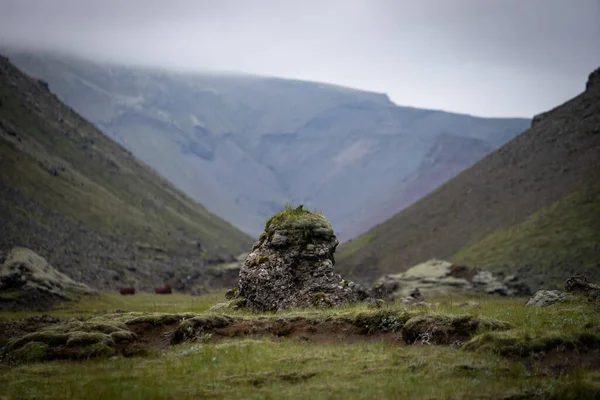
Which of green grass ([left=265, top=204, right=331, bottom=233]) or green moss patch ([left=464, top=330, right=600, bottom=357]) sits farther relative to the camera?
green grass ([left=265, top=204, right=331, bottom=233])

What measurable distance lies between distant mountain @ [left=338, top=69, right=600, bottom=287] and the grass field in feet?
221

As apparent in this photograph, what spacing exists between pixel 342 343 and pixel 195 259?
14597cm

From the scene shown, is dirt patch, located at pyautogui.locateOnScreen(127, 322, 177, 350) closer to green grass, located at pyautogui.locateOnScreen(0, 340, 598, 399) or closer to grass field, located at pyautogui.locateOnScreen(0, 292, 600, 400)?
grass field, located at pyautogui.locateOnScreen(0, 292, 600, 400)

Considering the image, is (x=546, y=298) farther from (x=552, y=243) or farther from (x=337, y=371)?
(x=552, y=243)

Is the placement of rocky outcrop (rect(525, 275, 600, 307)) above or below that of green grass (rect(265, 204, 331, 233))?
below

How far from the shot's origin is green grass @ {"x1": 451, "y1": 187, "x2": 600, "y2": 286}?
81.6 meters

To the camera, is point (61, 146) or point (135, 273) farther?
point (61, 146)

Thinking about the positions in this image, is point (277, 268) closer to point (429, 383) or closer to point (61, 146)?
point (429, 383)

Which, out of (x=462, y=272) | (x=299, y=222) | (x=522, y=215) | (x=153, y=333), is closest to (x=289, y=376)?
(x=153, y=333)

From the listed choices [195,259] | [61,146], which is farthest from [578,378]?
[61,146]

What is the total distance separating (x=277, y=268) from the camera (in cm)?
2608

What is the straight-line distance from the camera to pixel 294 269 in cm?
2628

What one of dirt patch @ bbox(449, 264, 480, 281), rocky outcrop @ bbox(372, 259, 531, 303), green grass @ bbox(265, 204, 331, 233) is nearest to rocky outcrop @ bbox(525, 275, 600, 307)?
green grass @ bbox(265, 204, 331, 233)

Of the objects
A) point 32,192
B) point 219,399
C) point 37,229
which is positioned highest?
point 32,192
